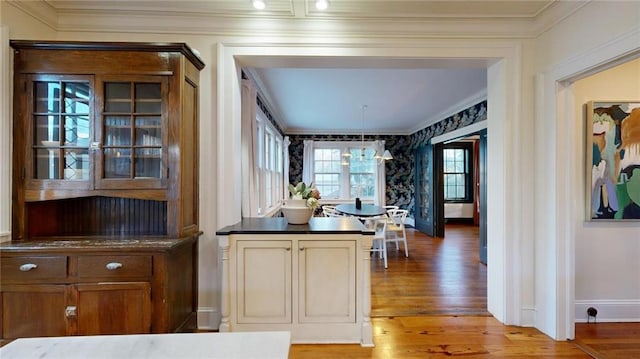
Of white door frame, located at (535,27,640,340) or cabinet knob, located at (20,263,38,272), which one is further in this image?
white door frame, located at (535,27,640,340)

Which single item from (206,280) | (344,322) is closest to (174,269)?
(206,280)

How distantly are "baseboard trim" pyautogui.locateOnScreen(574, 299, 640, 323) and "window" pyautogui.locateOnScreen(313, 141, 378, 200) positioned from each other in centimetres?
560

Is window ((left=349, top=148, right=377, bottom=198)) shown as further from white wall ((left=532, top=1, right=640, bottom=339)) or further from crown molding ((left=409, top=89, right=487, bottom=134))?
white wall ((left=532, top=1, right=640, bottom=339))

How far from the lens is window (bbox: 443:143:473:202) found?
918 cm

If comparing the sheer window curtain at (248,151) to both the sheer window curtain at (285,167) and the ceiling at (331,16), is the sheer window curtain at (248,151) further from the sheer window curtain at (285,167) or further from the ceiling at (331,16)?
the sheer window curtain at (285,167)

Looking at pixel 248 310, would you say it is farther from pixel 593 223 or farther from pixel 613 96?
pixel 613 96

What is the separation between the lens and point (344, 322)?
234cm

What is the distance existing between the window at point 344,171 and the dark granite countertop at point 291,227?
546 cm

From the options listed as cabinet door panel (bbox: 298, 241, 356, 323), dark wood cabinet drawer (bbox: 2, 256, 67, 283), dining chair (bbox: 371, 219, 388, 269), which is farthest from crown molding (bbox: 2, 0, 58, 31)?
dining chair (bbox: 371, 219, 388, 269)

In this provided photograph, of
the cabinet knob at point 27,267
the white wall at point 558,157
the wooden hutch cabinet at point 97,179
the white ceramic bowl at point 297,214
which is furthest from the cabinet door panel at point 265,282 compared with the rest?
the white wall at point 558,157

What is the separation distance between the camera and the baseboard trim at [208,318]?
2.56m

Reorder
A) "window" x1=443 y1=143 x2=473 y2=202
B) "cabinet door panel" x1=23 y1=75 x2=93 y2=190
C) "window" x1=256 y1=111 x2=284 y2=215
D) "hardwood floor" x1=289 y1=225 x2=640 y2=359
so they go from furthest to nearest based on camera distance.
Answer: "window" x1=443 y1=143 x2=473 y2=202 < "window" x1=256 y1=111 x2=284 y2=215 < "hardwood floor" x1=289 y1=225 x2=640 y2=359 < "cabinet door panel" x1=23 y1=75 x2=93 y2=190

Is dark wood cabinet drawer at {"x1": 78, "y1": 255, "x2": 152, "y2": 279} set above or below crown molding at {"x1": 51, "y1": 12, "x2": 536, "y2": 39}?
below

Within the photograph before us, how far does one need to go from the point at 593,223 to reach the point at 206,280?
11.4 feet
